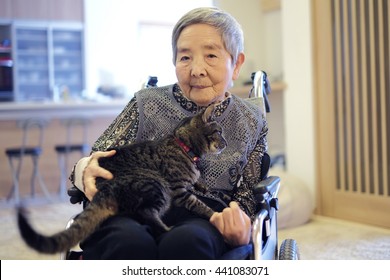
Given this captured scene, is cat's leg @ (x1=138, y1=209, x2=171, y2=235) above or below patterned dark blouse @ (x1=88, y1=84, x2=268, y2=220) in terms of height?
below

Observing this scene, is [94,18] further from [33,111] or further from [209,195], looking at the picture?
[209,195]

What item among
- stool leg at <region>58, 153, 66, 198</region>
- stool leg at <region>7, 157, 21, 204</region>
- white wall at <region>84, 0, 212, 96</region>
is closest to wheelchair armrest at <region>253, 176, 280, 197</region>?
stool leg at <region>7, 157, 21, 204</region>

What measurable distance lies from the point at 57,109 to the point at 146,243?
3.67 m

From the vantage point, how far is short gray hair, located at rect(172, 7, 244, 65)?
1.39 metres

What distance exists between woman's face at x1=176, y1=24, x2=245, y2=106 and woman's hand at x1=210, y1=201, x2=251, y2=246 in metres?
0.36

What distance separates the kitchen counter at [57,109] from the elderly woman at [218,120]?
3.21 meters

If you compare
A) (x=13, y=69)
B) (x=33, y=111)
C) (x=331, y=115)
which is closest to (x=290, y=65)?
(x=331, y=115)

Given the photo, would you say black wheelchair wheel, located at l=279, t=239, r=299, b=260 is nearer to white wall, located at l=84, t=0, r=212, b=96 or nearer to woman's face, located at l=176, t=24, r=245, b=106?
woman's face, located at l=176, t=24, r=245, b=106

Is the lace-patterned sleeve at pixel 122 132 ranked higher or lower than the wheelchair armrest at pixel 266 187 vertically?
higher

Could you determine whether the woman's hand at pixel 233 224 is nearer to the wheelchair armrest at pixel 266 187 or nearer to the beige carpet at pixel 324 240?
the wheelchair armrest at pixel 266 187

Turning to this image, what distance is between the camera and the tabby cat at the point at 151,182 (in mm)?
1185

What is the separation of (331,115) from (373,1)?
741 millimetres

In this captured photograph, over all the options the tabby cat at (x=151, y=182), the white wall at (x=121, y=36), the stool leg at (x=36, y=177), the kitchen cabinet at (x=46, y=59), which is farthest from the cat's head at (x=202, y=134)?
the white wall at (x=121, y=36)

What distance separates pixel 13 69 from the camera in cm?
676
